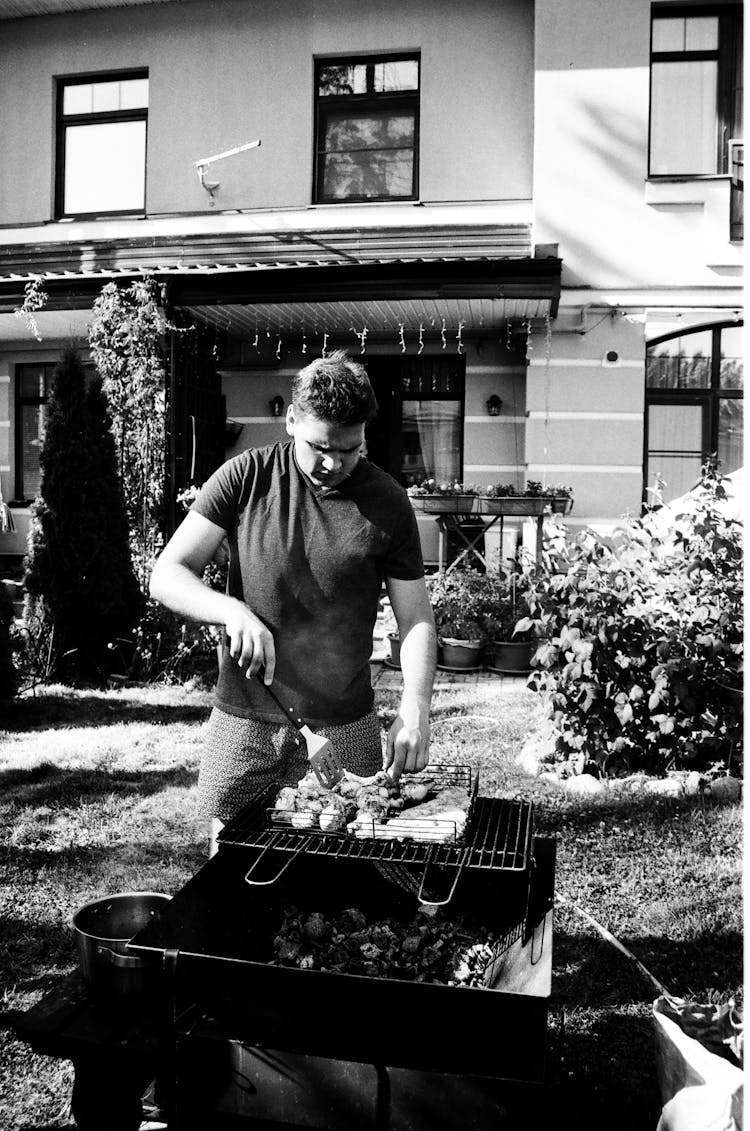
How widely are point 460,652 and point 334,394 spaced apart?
20.7 feet

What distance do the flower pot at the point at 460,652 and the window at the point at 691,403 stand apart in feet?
12.5

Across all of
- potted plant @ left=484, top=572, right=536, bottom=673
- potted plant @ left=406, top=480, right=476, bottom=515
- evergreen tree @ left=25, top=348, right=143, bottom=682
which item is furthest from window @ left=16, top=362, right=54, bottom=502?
potted plant @ left=484, top=572, right=536, bottom=673

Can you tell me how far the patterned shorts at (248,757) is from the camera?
2.83m

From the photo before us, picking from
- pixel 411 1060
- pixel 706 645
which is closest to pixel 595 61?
pixel 706 645

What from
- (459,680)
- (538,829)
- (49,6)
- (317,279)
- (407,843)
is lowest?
(538,829)

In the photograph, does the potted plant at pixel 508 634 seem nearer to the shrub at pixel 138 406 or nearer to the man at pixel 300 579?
the shrub at pixel 138 406

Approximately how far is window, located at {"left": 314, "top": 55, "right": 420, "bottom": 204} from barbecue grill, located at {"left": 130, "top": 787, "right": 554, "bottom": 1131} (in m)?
10.8

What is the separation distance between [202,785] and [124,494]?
22.4 ft

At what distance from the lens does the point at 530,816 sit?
2580 mm

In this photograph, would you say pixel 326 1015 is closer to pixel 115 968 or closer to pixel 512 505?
pixel 115 968

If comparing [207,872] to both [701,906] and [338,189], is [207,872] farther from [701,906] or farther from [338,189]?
[338,189]

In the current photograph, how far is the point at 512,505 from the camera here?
9.20 metres

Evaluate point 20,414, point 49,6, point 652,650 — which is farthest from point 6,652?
point 49,6

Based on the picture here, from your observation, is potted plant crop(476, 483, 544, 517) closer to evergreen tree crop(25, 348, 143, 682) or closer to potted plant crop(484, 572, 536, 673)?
potted plant crop(484, 572, 536, 673)
